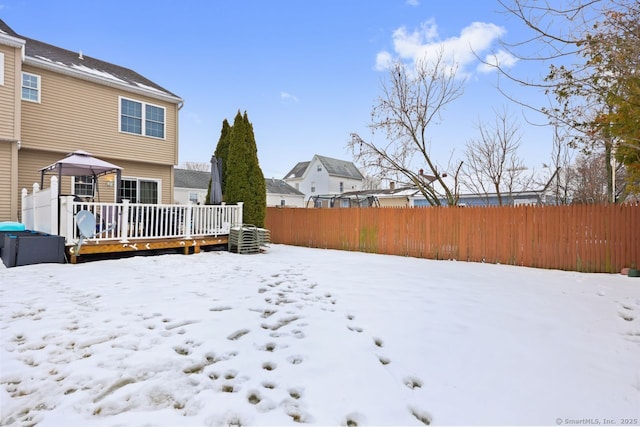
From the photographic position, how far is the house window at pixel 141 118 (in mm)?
11180

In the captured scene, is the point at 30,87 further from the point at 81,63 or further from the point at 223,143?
the point at 223,143

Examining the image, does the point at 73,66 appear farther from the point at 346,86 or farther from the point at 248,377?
the point at 248,377

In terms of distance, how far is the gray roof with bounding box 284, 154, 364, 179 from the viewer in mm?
33531

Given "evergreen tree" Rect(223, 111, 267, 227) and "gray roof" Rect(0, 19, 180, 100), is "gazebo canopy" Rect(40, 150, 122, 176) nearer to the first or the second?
"evergreen tree" Rect(223, 111, 267, 227)

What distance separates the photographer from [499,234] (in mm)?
7820

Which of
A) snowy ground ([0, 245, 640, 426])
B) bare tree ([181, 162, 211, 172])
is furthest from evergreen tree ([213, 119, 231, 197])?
bare tree ([181, 162, 211, 172])

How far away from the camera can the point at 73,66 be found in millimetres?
10234

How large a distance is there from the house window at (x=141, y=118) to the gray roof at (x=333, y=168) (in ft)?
72.2

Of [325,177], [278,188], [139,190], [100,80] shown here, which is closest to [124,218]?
[139,190]

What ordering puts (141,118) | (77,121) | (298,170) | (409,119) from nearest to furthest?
(77,121)
(141,118)
(409,119)
(298,170)

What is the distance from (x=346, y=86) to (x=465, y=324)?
1417 centimetres

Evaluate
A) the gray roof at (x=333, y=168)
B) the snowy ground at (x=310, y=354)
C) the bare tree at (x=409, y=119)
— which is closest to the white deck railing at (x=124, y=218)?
the snowy ground at (x=310, y=354)

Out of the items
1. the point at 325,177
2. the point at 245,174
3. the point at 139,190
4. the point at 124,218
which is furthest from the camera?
the point at 325,177

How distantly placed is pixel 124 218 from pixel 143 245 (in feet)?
2.33
